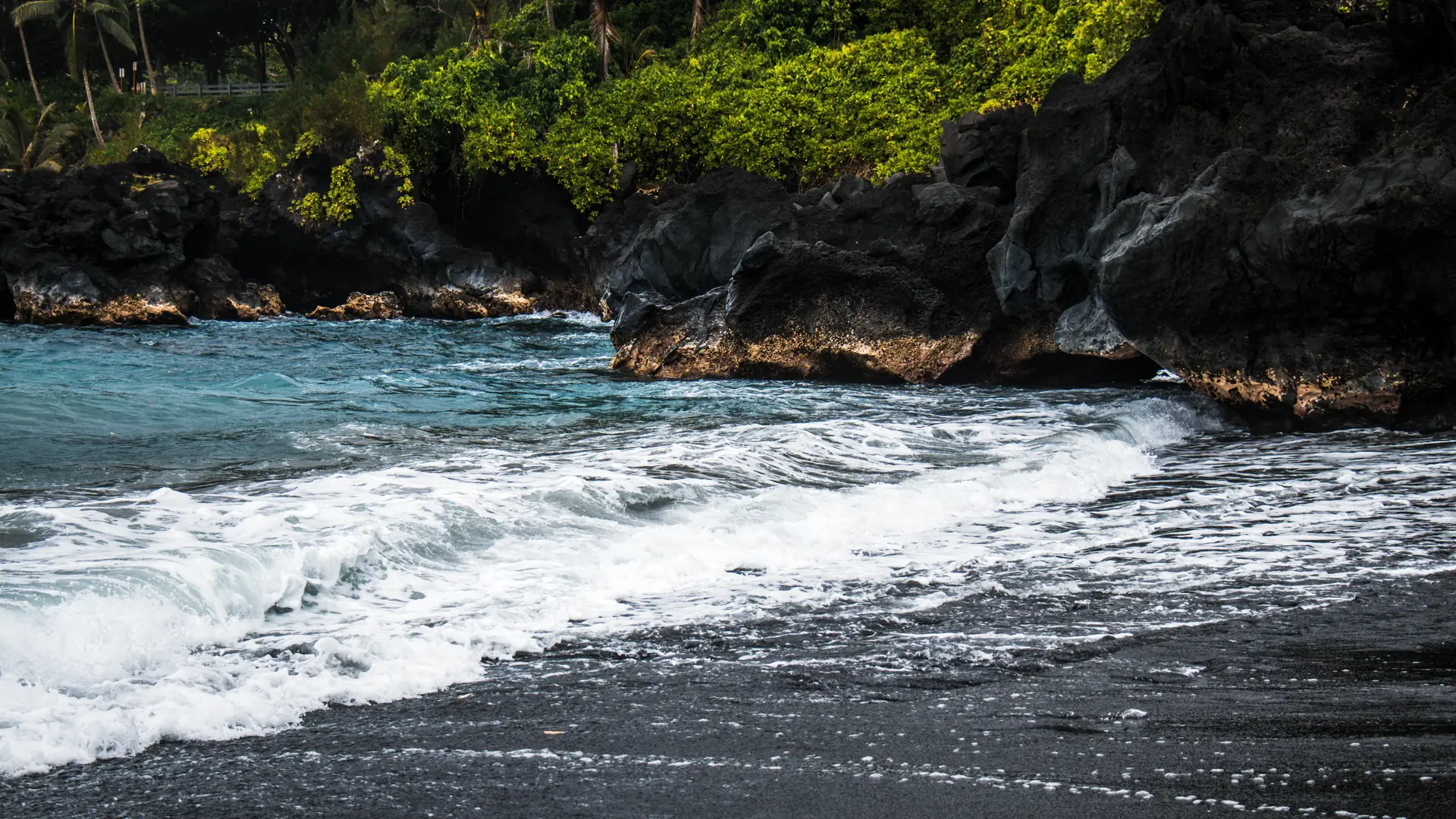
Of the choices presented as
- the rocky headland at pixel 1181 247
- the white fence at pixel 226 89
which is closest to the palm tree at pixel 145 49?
the white fence at pixel 226 89

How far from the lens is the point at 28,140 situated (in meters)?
41.8

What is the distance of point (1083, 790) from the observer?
2.96 meters

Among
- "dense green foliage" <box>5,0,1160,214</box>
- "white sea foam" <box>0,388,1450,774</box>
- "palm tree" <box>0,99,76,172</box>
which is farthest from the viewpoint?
"palm tree" <box>0,99,76,172</box>

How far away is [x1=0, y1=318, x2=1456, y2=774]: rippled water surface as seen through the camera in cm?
413

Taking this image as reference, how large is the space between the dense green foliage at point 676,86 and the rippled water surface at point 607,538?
12354 millimetres

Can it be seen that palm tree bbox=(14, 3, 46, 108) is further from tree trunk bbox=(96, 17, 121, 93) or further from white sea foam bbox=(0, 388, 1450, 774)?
white sea foam bbox=(0, 388, 1450, 774)

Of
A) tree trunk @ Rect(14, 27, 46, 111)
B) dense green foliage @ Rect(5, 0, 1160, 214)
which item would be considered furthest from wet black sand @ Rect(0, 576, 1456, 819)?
tree trunk @ Rect(14, 27, 46, 111)

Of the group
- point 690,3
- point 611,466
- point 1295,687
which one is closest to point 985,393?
point 611,466

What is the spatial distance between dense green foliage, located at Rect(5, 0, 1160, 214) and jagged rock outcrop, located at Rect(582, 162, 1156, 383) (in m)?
5.98

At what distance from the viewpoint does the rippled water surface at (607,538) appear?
4129 millimetres

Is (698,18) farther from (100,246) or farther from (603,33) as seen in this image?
(100,246)

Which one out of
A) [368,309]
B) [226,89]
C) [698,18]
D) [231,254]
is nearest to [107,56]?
[226,89]

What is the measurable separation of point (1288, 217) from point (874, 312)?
571cm

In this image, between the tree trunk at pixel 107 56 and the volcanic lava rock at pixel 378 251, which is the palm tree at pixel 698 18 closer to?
the volcanic lava rock at pixel 378 251
